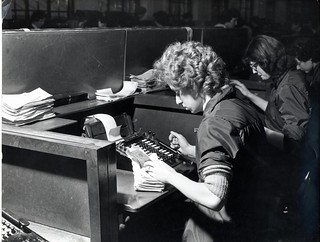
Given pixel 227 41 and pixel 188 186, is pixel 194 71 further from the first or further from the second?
pixel 227 41

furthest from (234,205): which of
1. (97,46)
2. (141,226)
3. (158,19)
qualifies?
(158,19)

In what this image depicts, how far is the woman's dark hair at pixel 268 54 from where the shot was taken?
9.62 feet

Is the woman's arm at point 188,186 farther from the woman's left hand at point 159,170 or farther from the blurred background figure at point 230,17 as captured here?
the blurred background figure at point 230,17

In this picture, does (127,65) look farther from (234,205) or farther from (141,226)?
(234,205)

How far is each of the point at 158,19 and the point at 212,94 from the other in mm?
5563

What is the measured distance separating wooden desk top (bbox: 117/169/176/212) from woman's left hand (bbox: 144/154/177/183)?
110mm

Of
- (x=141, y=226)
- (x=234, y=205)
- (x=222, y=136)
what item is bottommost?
(x=141, y=226)

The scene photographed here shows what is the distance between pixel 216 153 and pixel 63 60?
4.31 feet

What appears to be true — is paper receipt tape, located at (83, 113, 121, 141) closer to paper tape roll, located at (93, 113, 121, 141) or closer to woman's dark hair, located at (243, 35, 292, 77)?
paper tape roll, located at (93, 113, 121, 141)

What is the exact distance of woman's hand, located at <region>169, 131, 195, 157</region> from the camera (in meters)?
2.44

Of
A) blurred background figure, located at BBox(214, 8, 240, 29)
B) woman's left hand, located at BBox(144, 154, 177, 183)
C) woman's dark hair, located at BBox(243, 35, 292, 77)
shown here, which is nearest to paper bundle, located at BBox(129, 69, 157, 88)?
woman's dark hair, located at BBox(243, 35, 292, 77)

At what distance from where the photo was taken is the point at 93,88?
9.39 ft

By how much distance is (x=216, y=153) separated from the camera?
1670mm

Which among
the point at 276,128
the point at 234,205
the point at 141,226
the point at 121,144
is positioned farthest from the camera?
the point at 276,128
